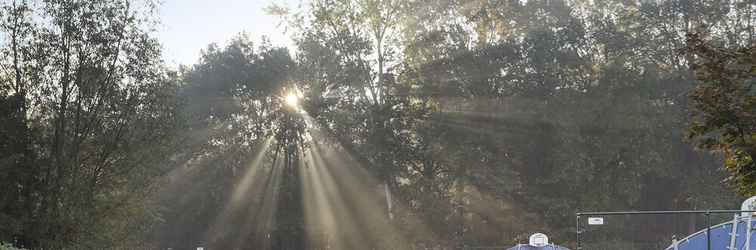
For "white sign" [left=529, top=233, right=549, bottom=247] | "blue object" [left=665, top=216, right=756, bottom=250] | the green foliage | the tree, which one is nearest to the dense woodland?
the tree

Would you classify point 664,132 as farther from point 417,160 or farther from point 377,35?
point 377,35

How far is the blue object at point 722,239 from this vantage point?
1458 centimetres

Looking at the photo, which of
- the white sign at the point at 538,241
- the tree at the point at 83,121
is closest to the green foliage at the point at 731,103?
the white sign at the point at 538,241

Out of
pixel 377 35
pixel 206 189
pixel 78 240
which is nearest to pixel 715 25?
pixel 377 35

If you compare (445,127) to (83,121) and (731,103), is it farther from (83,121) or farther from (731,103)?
(731,103)

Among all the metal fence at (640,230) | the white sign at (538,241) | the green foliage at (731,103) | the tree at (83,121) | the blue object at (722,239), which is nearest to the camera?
the green foliage at (731,103)

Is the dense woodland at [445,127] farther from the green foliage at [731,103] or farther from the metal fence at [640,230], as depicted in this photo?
the green foliage at [731,103]

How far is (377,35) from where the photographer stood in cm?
3975

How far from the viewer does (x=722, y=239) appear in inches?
601

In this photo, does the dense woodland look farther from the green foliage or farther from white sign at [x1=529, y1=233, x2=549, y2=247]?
the green foliage

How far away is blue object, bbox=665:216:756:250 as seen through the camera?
14.6 metres

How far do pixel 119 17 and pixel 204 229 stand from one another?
20134 mm

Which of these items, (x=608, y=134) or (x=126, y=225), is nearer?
(x=126, y=225)

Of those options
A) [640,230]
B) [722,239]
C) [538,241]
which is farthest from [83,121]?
[640,230]
